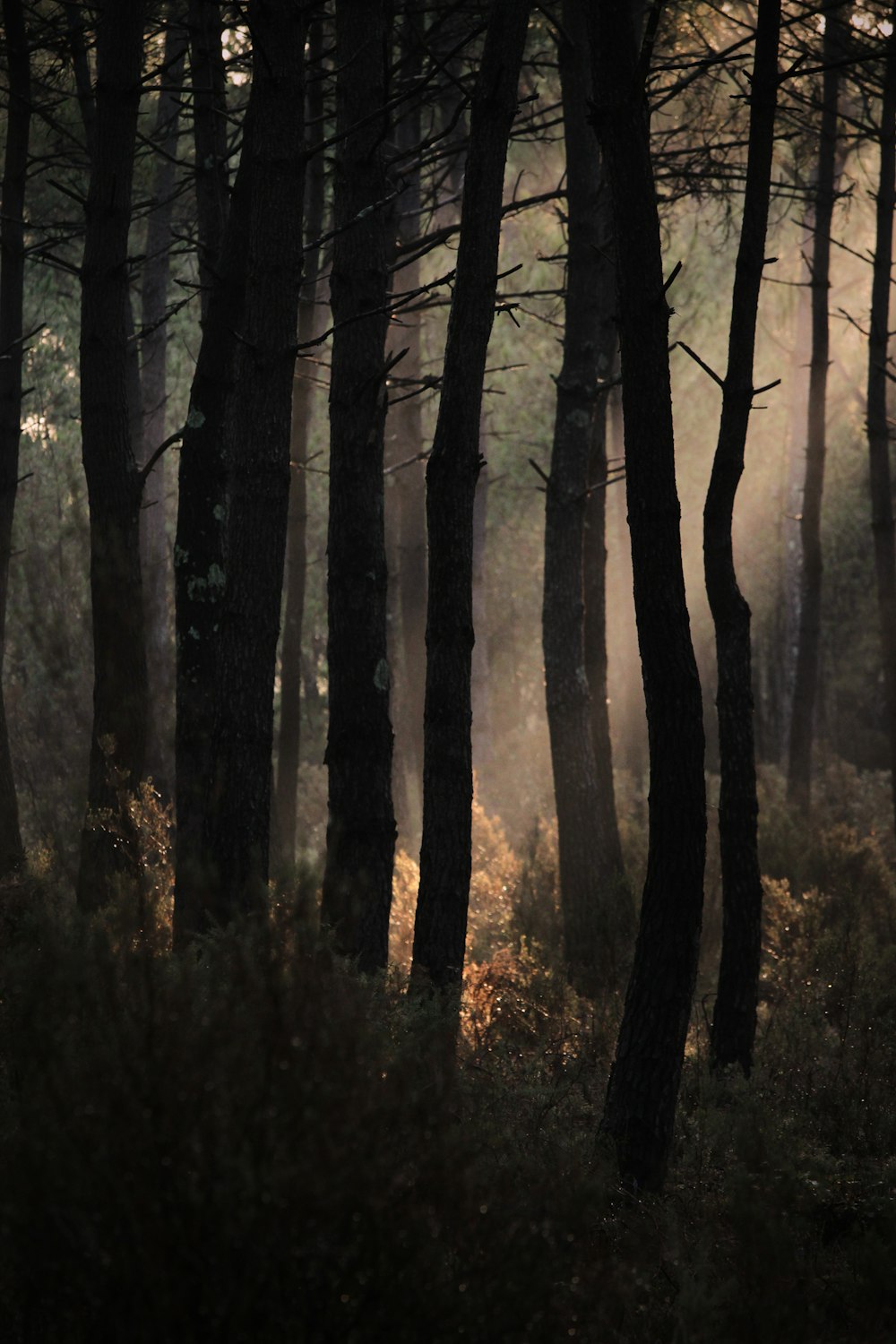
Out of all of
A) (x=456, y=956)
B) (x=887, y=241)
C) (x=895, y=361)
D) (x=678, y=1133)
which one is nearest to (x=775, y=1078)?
(x=678, y=1133)

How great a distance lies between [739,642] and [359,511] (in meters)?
2.44

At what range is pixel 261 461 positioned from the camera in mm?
7273

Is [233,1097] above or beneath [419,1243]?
above

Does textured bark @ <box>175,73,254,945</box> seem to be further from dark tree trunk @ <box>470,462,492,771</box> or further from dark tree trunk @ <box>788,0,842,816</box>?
dark tree trunk @ <box>470,462,492,771</box>

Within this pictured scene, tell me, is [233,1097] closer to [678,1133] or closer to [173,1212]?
[173,1212]

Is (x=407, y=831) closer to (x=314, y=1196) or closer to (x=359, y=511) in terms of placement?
(x=359, y=511)

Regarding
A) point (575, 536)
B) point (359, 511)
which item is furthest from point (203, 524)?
point (575, 536)

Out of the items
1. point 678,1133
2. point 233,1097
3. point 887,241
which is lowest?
point 678,1133

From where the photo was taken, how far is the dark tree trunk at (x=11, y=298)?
421 inches

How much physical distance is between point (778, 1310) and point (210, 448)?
6.83 m

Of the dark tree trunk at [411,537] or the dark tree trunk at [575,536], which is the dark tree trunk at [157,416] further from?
the dark tree trunk at [575,536]

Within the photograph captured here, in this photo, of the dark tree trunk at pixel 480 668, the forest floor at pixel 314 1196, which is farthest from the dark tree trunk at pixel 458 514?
the dark tree trunk at pixel 480 668

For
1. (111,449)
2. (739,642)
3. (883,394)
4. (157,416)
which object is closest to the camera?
(739,642)

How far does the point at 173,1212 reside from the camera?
310cm
